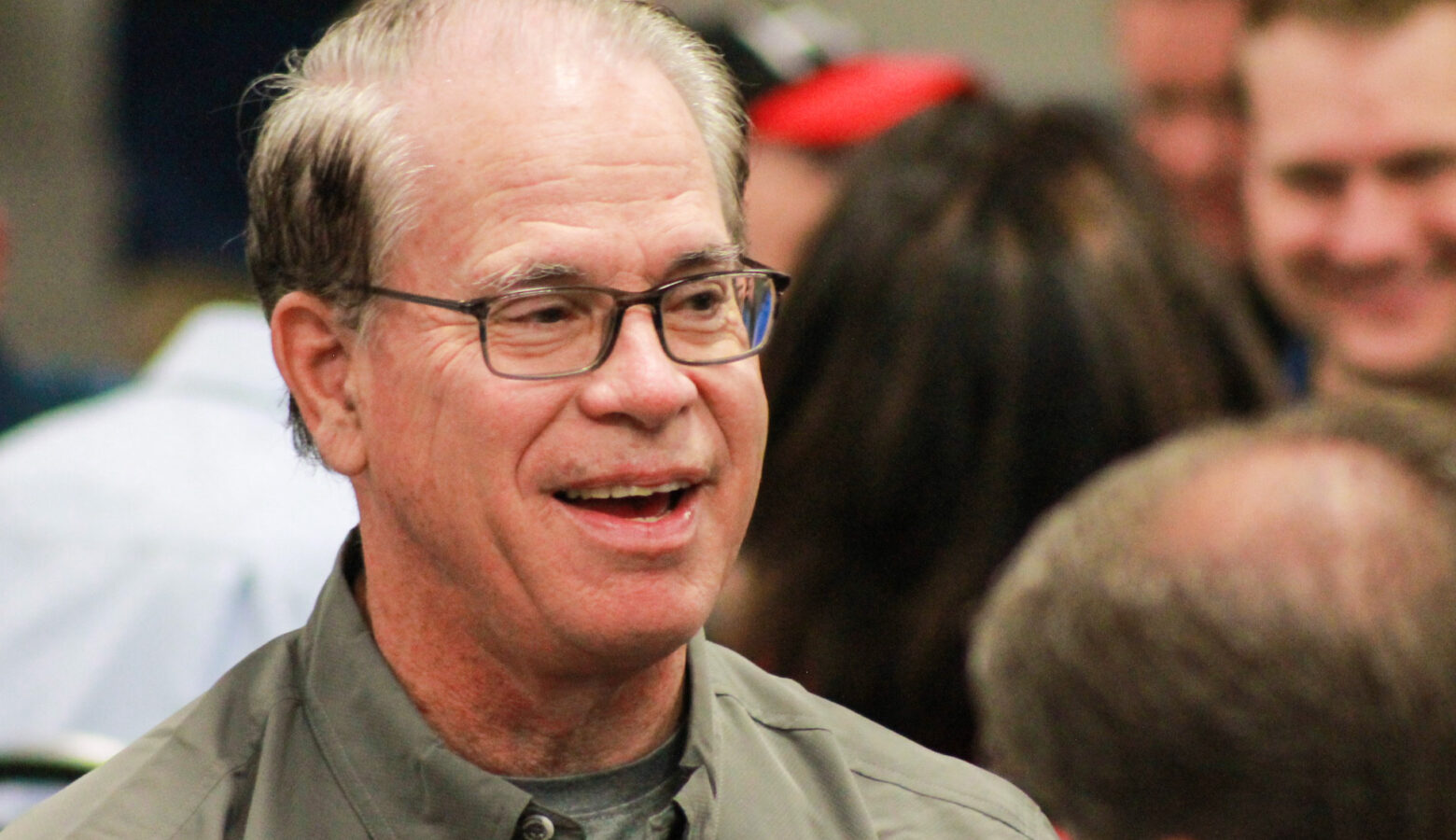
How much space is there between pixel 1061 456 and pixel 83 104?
248 inches

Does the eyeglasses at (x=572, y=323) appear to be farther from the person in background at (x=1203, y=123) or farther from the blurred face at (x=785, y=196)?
the person in background at (x=1203, y=123)

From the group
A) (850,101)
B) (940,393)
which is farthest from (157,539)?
(850,101)

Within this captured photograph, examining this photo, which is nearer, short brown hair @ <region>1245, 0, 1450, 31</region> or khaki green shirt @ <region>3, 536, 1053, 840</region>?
khaki green shirt @ <region>3, 536, 1053, 840</region>

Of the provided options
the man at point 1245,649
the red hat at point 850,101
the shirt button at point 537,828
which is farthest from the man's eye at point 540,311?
the red hat at point 850,101

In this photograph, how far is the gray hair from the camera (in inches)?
59.4

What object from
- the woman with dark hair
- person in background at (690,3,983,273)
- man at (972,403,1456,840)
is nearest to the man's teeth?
man at (972,403,1456,840)

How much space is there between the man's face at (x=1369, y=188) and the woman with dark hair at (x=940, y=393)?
107 cm

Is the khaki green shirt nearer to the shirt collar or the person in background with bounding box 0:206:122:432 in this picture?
the shirt collar

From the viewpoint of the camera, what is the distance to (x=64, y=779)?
6.14ft

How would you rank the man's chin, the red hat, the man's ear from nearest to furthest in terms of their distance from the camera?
1. the man's ear
2. the red hat
3. the man's chin

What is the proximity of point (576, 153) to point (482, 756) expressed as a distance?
0.50 meters

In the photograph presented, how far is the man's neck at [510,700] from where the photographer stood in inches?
60.2

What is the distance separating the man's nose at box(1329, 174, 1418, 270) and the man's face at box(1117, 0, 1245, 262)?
3.03ft

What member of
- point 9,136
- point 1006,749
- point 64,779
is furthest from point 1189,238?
point 9,136
